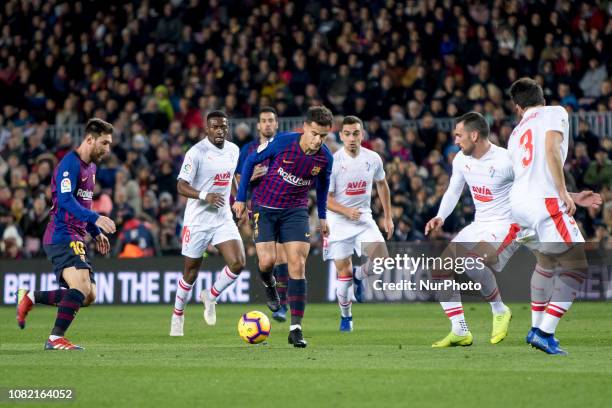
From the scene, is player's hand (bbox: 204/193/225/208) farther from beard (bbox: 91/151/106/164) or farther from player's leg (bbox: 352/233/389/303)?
player's leg (bbox: 352/233/389/303)

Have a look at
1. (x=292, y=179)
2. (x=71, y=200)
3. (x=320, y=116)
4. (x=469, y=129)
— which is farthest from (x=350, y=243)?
(x=71, y=200)

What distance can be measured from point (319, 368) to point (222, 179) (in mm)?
5307

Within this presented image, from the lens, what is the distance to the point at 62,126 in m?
25.0

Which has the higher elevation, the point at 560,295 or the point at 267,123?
the point at 267,123

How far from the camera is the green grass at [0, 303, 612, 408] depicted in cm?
752

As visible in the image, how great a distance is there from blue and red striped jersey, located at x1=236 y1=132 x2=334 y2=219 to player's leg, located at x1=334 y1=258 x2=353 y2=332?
222 cm

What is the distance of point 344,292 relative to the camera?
14.2 m

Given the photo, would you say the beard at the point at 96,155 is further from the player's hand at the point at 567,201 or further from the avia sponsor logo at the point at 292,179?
the player's hand at the point at 567,201

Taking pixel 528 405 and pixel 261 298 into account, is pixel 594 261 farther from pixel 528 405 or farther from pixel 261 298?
pixel 528 405

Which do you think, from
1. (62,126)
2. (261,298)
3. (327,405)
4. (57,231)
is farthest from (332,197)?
(62,126)

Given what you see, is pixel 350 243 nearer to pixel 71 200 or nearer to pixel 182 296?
pixel 182 296

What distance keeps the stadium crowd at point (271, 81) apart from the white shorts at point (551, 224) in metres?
9.24

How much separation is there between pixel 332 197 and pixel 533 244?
16.4ft

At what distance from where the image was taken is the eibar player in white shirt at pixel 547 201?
980cm
